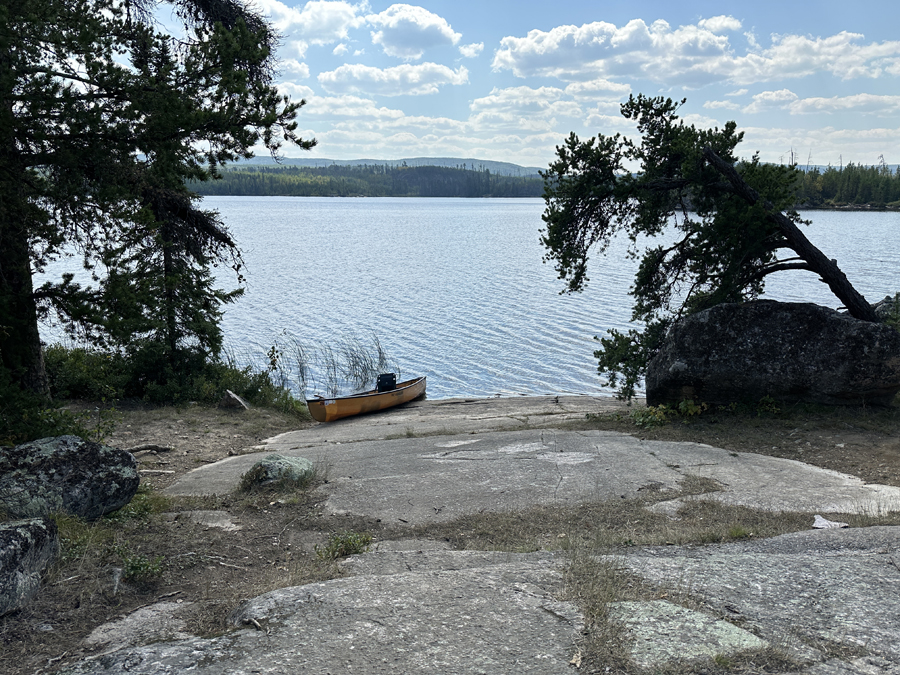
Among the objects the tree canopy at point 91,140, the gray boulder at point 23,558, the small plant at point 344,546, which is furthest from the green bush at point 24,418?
→ the small plant at point 344,546

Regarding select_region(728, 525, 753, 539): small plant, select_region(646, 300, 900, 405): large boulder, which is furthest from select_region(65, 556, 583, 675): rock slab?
select_region(646, 300, 900, 405): large boulder

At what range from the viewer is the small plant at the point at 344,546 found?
5.48 meters

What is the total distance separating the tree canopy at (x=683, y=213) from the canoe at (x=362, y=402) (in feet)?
21.6

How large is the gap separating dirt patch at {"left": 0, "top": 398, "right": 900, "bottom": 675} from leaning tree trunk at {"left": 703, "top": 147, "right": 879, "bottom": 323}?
7.51 feet

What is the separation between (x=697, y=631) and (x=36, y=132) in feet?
23.7

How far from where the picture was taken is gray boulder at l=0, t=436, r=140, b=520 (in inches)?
241

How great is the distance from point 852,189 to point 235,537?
13861 cm

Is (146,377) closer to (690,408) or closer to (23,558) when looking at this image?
(23,558)

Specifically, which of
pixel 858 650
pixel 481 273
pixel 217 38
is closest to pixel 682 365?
pixel 858 650

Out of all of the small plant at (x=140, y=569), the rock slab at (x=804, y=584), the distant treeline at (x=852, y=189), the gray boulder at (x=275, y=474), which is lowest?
the gray boulder at (x=275, y=474)

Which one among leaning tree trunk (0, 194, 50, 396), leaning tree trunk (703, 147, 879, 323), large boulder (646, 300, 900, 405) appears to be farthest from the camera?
leaning tree trunk (703, 147, 879, 323)

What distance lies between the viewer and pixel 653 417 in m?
10.6

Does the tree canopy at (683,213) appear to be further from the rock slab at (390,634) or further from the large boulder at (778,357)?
the rock slab at (390,634)

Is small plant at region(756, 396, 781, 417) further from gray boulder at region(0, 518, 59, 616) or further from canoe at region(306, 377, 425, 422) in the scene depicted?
canoe at region(306, 377, 425, 422)
